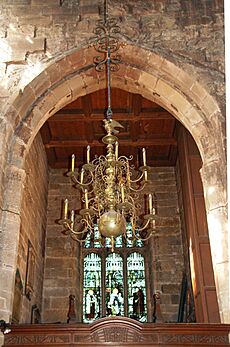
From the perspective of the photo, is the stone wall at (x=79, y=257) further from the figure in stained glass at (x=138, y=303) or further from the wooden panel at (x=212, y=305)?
the wooden panel at (x=212, y=305)

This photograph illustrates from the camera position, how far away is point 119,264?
10250 mm

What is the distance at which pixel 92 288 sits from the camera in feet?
32.7

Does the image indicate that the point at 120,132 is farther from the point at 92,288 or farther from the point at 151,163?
the point at 92,288

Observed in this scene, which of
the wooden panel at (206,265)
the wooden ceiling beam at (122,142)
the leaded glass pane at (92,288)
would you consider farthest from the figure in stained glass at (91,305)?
the wooden panel at (206,265)

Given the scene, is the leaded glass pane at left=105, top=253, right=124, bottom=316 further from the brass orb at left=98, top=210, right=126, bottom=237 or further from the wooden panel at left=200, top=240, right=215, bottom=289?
the brass orb at left=98, top=210, right=126, bottom=237

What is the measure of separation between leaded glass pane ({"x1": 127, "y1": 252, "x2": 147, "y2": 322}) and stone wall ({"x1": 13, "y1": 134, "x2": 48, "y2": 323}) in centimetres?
195

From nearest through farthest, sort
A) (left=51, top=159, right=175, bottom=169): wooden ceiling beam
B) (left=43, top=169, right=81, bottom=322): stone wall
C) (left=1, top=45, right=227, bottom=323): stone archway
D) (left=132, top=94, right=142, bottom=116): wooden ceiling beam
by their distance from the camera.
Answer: (left=1, top=45, right=227, bottom=323): stone archway, (left=132, top=94, right=142, bottom=116): wooden ceiling beam, (left=43, top=169, right=81, bottom=322): stone wall, (left=51, top=159, right=175, bottom=169): wooden ceiling beam

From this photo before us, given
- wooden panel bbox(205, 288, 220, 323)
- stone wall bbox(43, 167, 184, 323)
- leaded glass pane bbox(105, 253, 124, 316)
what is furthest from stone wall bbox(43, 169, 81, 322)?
wooden panel bbox(205, 288, 220, 323)

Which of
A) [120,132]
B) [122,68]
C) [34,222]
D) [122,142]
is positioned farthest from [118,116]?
[34,222]

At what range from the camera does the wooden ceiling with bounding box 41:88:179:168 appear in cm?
873

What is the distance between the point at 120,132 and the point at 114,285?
338cm

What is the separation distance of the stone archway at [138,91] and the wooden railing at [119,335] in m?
0.25

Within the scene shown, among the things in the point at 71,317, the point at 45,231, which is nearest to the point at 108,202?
the point at 71,317

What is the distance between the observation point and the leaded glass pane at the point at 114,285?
9695 mm
